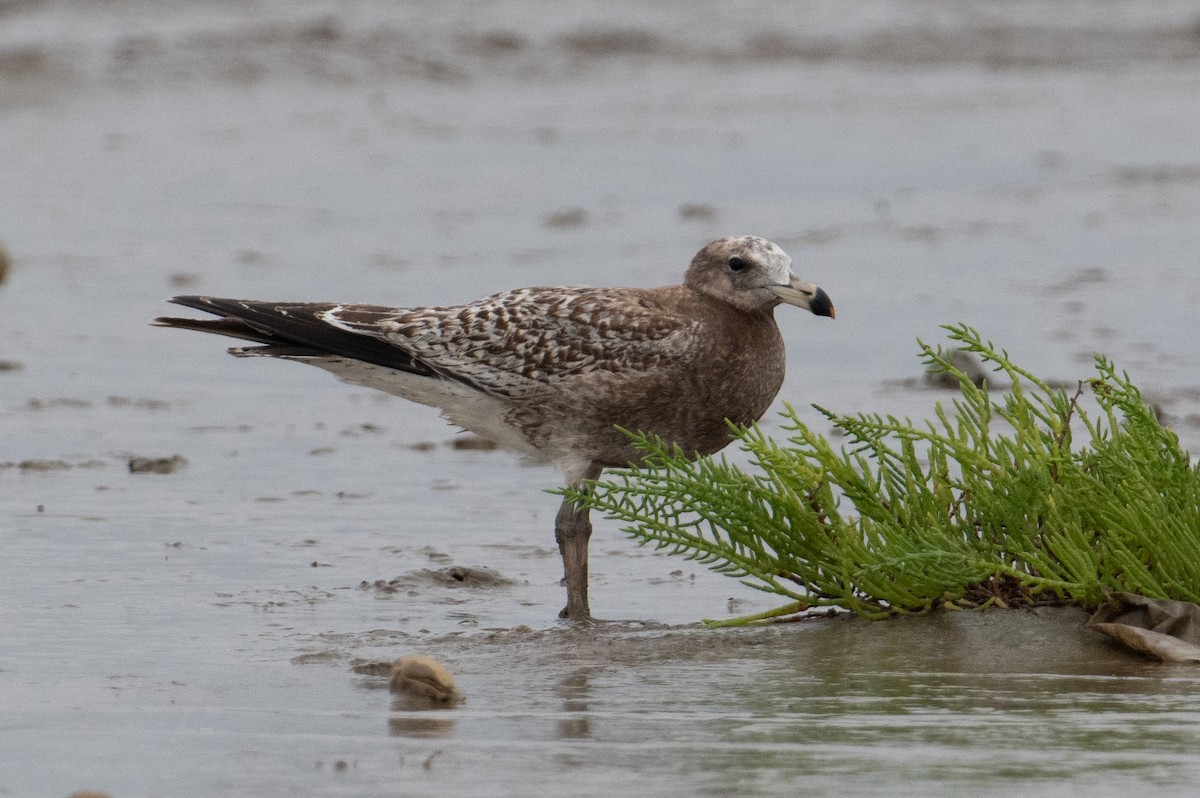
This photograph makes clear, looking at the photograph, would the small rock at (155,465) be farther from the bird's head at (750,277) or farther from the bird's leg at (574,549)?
the bird's head at (750,277)

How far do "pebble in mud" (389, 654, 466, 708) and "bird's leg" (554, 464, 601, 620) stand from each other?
1521 mm

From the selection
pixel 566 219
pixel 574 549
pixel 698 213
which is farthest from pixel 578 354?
A: pixel 698 213

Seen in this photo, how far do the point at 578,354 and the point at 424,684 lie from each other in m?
2.13

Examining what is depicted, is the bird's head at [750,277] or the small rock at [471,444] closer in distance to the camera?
the bird's head at [750,277]

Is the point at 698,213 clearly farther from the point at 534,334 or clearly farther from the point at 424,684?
the point at 424,684

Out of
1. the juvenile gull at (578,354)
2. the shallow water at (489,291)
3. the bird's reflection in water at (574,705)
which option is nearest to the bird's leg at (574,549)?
the juvenile gull at (578,354)

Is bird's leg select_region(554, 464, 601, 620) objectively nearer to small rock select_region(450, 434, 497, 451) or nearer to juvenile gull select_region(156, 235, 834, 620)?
juvenile gull select_region(156, 235, 834, 620)

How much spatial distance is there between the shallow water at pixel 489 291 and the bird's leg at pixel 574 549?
0.64ft

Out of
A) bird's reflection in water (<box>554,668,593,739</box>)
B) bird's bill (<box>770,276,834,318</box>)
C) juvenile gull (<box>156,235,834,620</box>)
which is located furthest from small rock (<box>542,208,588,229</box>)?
bird's reflection in water (<box>554,668,593,739</box>)

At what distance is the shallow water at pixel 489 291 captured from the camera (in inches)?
213

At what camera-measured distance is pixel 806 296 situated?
7672 mm

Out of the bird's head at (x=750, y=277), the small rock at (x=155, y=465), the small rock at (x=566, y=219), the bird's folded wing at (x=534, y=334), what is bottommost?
the small rock at (x=155, y=465)

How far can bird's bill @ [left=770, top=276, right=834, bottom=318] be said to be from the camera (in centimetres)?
759

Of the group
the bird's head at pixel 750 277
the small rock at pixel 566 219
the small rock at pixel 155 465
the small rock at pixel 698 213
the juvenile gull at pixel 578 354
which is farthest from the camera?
the small rock at pixel 698 213
